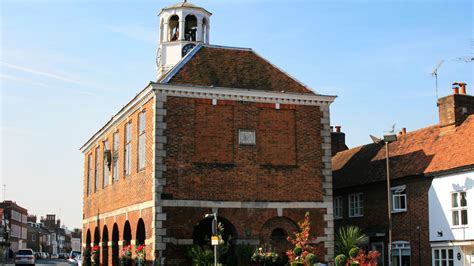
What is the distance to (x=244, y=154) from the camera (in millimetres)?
28953

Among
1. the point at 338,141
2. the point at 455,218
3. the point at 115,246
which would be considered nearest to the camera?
the point at 455,218

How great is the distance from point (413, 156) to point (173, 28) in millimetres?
13282

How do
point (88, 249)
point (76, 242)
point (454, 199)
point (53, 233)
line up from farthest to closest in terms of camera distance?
point (76, 242), point (53, 233), point (88, 249), point (454, 199)

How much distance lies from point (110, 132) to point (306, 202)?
41.5ft

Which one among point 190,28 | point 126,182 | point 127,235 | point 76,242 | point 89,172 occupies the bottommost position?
point 76,242

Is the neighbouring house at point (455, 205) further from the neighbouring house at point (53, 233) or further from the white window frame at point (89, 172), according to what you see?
the neighbouring house at point (53, 233)

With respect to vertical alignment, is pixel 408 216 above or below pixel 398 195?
below

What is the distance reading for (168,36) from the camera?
3456cm

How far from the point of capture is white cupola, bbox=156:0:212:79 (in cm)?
3362

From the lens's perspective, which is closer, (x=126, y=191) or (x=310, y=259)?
(x=310, y=259)

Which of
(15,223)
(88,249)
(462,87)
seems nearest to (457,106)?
(462,87)

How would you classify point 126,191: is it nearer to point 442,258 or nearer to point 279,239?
point 279,239

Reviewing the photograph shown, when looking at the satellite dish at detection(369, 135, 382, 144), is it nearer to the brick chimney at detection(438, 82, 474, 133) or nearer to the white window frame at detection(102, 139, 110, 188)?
the brick chimney at detection(438, 82, 474, 133)

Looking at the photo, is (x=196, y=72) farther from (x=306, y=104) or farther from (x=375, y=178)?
(x=375, y=178)
